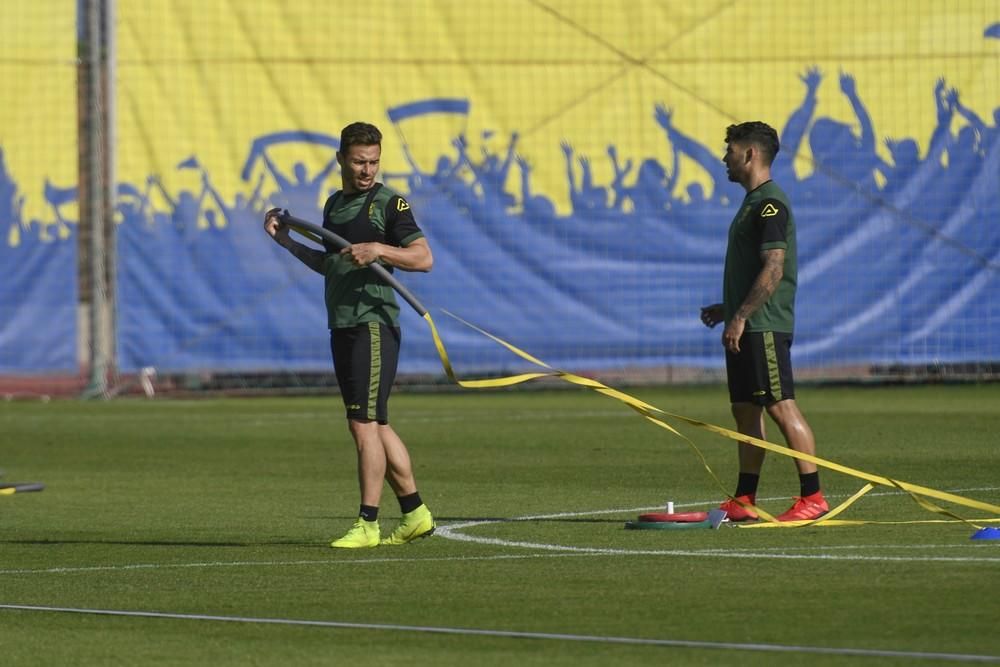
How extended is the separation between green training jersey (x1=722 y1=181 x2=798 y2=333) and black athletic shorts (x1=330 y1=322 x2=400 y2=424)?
82.0 inches

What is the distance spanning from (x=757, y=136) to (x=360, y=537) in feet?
10.5

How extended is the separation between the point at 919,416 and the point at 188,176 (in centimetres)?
1013

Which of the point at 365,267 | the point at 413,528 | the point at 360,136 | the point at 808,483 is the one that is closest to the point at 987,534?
the point at 808,483

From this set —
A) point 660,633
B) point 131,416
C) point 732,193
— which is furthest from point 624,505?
point 732,193

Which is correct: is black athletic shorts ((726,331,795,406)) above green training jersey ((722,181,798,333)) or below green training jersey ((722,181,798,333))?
below

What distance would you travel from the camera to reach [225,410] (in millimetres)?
23453

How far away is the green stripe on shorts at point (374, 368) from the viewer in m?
10.5

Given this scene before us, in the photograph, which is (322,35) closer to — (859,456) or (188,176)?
(188,176)

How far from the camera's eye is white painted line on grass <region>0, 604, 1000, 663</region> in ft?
21.7

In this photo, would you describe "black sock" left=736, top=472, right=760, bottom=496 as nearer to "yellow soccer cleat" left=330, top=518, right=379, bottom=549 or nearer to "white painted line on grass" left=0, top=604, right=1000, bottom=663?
"yellow soccer cleat" left=330, top=518, right=379, bottom=549

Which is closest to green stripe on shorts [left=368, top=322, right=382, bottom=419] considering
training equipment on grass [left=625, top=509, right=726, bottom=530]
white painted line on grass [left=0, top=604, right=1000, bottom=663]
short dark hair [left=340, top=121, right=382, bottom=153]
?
short dark hair [left=340, top=121, right=382, bottom=153]

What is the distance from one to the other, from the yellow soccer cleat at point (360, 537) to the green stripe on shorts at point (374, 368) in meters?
0.56

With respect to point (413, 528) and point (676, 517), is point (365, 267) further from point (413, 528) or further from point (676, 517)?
point (676, 517)

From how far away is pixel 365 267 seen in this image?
1049cm
